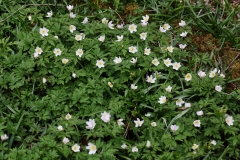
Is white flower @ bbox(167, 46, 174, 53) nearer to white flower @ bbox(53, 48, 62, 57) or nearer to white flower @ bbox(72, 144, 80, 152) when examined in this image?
white flower @ bbox(53, 48, 62, 57)

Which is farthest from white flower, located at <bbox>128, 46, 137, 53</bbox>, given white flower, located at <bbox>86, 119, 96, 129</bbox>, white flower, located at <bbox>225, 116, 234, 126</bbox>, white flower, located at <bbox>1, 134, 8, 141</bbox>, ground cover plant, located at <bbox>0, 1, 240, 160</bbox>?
white flower, located at <bbox>1, 134, 8, 141</bbox>

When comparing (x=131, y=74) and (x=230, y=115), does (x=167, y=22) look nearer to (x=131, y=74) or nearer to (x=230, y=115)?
(x=131, y=74)

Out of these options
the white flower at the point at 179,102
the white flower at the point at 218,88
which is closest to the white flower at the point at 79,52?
the white flower at the point at 179,102

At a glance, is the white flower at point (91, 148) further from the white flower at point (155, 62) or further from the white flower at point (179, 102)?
the white flower at point (155, 62)

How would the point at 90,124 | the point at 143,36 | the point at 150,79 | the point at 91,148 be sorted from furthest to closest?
1. the point at 143,36
2. the point at 150,79
3. the point at 90,124
4. the point at 91,148

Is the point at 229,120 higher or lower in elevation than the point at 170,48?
lower

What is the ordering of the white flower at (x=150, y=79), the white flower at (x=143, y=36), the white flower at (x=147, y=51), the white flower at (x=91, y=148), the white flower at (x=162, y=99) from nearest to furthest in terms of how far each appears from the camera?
1. the white flower at (x=91, y=148)
2. the white flower at (x=162, y=99)
3. the white flower at (x=150, y=79)
4. the white flower at (x=147, y=51)
5. the white flower at (x=143, y=36)

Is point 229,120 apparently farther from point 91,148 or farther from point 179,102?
point 91,148

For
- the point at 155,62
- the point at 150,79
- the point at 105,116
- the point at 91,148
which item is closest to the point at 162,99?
the point at 150,79

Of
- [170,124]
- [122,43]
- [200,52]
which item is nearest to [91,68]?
[122,43]
